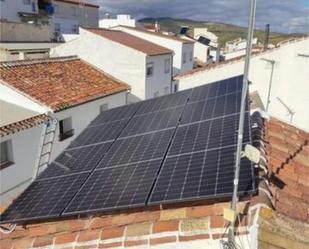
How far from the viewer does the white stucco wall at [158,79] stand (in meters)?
28.7

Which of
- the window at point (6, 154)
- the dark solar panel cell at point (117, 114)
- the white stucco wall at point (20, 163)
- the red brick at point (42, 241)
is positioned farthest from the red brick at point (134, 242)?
the window at point (6, 154)

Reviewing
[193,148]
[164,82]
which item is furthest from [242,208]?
[164,82]

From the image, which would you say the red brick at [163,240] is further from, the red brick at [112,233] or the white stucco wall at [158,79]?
the white stucco wall at [158,79]

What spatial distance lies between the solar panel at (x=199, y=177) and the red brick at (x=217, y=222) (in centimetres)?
33

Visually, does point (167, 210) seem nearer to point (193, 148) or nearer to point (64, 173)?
point (193, 148)

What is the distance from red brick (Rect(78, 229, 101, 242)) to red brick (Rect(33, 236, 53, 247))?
527mm

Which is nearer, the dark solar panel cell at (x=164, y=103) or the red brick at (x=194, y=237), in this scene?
the red brick at (x=194, y=237)

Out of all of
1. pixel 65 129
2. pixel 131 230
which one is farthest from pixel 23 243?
pixel 65 129

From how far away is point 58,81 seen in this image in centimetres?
2203

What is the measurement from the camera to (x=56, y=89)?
20.7m

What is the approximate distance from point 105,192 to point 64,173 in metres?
1.86

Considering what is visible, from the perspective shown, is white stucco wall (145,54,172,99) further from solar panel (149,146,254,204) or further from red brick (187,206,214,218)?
red brick (187,206,214,218)

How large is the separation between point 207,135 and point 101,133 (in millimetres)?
3753

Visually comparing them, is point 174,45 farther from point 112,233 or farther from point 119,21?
point 112,233
